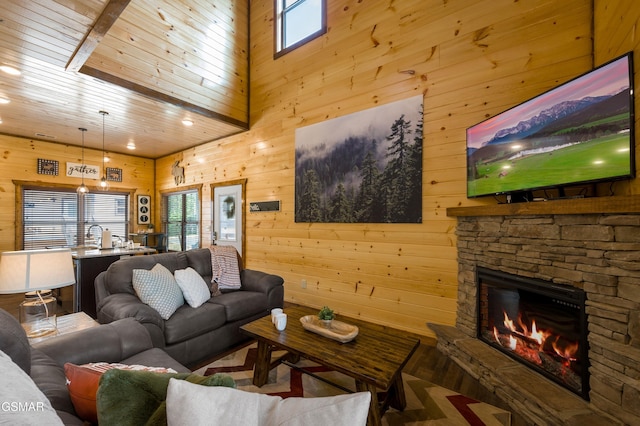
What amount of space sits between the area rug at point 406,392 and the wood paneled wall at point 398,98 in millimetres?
948

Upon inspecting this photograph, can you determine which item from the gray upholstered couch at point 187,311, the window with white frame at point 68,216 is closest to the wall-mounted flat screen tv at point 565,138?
the gray upholstered couch at point 187,311

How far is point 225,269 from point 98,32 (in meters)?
2.54

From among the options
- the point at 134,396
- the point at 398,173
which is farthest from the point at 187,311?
the point at 398,173

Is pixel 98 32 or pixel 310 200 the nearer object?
pixel 98 32

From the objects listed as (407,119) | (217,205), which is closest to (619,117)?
(407,119)

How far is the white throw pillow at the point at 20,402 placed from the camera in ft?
1.79

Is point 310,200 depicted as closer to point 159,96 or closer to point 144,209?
point 159,96

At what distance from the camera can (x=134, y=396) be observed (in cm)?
79

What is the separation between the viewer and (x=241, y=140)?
4965 mm

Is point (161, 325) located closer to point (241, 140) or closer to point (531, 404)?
point (531, 404)

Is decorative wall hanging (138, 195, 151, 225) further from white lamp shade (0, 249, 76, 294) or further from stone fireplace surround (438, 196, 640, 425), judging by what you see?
stone fireplace surround (438, 196, 640, 425)

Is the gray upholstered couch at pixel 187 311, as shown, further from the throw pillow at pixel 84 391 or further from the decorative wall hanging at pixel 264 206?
the decorative wall hanging at pixel 264 206

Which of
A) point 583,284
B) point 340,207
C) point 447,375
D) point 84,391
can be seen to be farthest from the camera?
point 340,207

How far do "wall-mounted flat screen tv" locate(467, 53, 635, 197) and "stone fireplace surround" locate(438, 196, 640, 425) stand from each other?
0.79 ft
